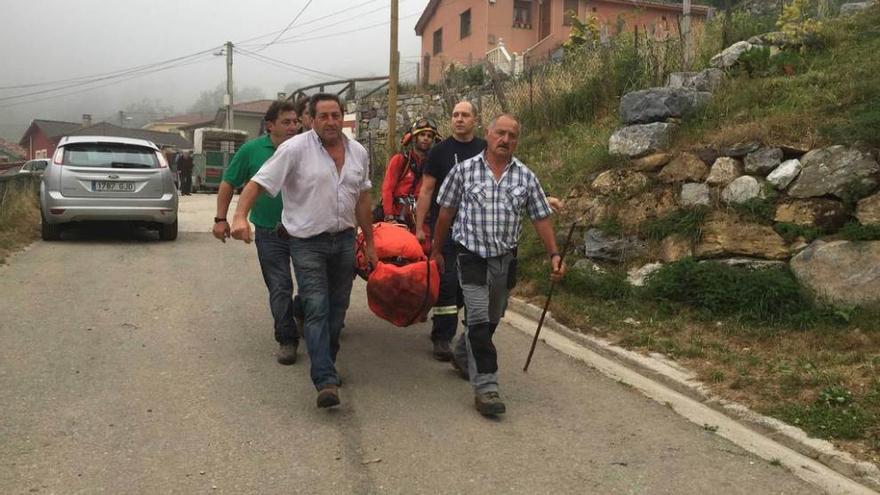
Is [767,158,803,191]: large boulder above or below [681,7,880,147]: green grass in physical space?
below

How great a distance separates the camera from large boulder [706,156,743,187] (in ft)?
22.8

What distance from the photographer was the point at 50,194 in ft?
35.2

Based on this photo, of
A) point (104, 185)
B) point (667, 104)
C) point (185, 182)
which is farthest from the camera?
point (185, 182)

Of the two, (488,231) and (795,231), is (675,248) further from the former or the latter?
(488,231)

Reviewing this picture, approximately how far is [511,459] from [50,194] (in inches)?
359

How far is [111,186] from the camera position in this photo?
1091cm

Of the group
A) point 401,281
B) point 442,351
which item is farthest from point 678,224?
point 401,281

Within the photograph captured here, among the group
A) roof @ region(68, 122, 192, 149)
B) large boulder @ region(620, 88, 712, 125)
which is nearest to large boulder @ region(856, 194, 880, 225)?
large boulder @ region(620, 88, 712, 125)

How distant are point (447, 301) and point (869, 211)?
3.43 metres

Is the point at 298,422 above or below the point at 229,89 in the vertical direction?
below

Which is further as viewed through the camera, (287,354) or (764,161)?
(764,161)

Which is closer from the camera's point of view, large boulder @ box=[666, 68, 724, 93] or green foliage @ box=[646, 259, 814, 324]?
green foliage @ box=[646, 259, 814, 324]

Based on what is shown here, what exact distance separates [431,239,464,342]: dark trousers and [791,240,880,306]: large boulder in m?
2.77

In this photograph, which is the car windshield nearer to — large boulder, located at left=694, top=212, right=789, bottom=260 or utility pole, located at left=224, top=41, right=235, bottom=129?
large boulder, located at left=694, top=212, right=789, bottom=260
